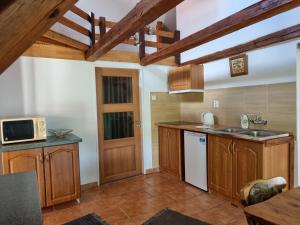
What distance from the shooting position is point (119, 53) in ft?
12.1

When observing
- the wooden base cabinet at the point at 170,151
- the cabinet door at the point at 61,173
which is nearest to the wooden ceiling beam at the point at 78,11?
the cabinet door at the point at 61,173

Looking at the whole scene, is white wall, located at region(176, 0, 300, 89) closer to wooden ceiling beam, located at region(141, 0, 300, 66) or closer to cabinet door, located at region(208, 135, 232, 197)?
wooden ceiling beam, located at region(141, 0, 300, 66)

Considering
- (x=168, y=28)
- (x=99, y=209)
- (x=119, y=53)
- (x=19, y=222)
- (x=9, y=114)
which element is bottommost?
(x=99, y=209)

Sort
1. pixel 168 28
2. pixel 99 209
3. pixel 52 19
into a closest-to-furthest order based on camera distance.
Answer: pixel 52 19 < pixel 99 209 < pixel 168 28

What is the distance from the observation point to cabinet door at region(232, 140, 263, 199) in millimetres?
2404

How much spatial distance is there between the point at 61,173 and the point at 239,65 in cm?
283

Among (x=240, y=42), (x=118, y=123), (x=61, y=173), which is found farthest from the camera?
(x=118, y=123)

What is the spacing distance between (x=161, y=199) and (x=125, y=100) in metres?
1.74

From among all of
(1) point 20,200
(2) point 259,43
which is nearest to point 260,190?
(1) point 20,200

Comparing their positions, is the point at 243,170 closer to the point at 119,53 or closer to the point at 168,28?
the point at 119,53

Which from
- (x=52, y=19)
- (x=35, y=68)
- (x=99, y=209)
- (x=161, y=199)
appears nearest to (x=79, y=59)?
(x=35, y=68)

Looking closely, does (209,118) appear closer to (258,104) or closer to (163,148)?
(258,104)

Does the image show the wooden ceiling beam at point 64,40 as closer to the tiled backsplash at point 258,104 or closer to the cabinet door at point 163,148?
the cabinet door at point 163,148

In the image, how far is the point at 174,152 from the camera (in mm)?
3686
